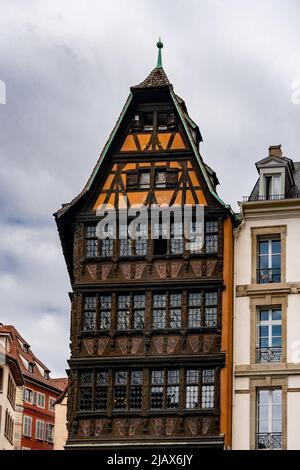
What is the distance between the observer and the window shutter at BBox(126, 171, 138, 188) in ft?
148

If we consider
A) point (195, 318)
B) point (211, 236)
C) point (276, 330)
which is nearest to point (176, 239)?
point (211, 236)

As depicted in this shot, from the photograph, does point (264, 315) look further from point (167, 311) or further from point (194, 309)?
point (167, 311)

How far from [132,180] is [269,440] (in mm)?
10381

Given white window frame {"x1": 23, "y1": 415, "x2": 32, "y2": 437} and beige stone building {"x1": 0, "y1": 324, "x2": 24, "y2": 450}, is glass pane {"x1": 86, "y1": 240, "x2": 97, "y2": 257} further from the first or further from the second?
white window frame {"x1": 23, "y1": 415, "x2": 32, "y2": 437}

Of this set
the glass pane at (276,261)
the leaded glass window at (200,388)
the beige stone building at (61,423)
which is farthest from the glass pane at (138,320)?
the beige stone building at (61,423)

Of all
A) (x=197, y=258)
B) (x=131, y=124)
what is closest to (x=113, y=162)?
(x=131, y=124)

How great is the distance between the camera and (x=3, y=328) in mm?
72750

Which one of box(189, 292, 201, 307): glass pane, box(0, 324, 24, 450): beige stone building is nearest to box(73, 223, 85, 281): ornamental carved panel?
box(189, 292, 201, 307): glass pane

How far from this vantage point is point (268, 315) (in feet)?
143

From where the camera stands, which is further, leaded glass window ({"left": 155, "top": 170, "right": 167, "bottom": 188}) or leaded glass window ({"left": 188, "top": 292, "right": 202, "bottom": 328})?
leaded glass window ({"left": 155, "top": 170, "right": 167, "bottom": 188})
